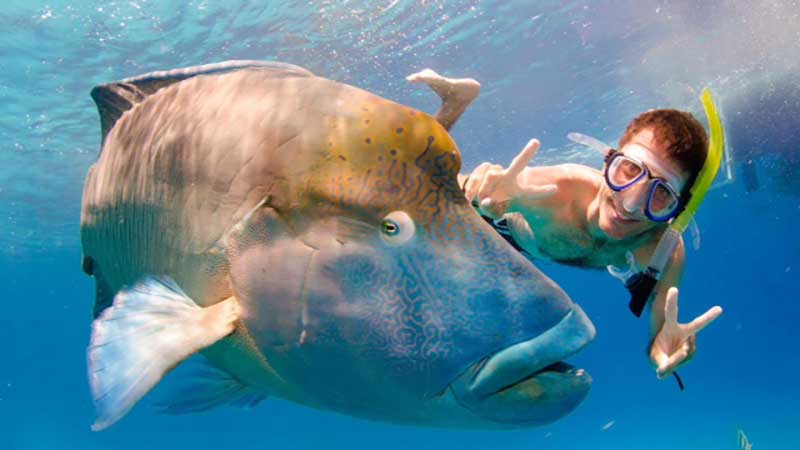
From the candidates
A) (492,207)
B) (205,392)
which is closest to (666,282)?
(492,207)

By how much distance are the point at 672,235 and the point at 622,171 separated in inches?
19.8

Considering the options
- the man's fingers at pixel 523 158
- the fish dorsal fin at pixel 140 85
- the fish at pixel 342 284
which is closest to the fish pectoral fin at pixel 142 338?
the fish at pixel 342 284

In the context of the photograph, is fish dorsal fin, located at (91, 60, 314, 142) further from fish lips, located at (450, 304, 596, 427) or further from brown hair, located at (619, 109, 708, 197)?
brown hair, located at (619, 109, 708, 197)

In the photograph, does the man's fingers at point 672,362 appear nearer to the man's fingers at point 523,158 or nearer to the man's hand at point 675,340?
the man's hand at point 675,340

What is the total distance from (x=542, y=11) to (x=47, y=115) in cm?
1526

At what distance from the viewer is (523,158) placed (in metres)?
2.27

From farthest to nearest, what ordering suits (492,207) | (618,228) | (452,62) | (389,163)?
(452,62) → (618,228) → (492,207) → (389,163)

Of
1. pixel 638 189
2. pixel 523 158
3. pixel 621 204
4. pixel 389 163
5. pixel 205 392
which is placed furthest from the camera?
pixel 621 204

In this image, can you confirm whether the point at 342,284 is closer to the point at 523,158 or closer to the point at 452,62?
the point at 523,158

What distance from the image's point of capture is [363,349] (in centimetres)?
170

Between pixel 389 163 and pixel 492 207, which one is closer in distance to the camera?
pixel 389 163

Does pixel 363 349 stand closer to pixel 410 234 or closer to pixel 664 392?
pixel 410 234

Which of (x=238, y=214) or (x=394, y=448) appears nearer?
(x=238, y=214)

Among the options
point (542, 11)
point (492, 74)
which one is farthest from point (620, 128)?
point (542, 11)
